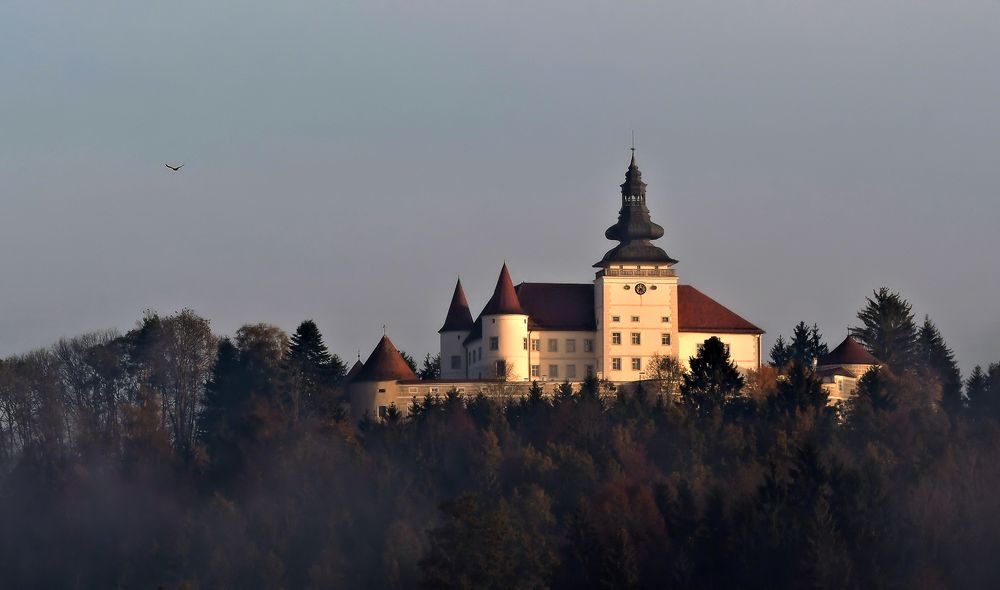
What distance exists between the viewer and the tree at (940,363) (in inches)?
4545

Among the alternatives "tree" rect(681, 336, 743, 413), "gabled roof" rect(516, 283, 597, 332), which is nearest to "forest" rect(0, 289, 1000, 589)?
"tree" rect(681, 336, 743, 413)

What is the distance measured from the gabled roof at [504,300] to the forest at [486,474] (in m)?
4.18

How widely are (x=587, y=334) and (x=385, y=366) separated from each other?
354 inches

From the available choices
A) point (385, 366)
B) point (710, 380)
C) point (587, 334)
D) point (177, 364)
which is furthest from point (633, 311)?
point (177, 364)

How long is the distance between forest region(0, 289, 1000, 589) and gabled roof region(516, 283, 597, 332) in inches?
146

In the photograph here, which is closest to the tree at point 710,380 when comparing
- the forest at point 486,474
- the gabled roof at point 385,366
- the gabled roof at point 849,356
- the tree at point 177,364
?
the forest at point 486,474

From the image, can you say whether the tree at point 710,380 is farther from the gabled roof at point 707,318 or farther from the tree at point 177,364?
the tree at point 177,364

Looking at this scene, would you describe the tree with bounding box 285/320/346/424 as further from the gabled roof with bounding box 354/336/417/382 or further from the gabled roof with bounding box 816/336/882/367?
the gabled roof with bounding box 816/336/882/367

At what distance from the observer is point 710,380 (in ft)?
340

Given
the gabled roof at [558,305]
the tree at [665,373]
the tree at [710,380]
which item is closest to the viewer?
the tree at [710,380]

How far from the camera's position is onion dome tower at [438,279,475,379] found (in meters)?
109

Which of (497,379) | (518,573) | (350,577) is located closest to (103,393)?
(497,379)

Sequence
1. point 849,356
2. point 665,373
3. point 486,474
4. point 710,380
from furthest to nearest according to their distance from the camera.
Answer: point 849,356 < point 665,373 < point 710,380 < point 486,474

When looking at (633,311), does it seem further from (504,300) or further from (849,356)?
(849,356)
